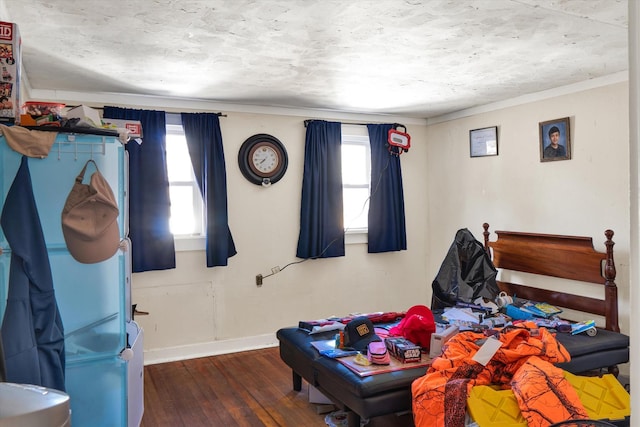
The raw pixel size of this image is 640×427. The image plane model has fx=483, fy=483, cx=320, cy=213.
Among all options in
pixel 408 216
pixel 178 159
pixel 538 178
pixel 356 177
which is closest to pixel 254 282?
pixel 178 159

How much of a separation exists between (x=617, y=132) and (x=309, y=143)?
2686 mm

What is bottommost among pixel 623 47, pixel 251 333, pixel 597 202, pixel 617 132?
pixel 251 333

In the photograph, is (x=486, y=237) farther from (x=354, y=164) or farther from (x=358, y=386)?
(x=358, y=386)

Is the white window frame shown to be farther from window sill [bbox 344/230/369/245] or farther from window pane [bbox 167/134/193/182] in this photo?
window sill [bbox 344/230/369/245]

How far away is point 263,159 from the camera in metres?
4.77

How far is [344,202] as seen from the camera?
532cm

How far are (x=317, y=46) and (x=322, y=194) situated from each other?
2.15 meters

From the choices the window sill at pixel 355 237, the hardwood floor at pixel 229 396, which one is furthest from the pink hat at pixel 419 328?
the window sill at pixel 355 237

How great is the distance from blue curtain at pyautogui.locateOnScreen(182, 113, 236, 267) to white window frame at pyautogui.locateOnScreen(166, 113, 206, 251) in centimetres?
10

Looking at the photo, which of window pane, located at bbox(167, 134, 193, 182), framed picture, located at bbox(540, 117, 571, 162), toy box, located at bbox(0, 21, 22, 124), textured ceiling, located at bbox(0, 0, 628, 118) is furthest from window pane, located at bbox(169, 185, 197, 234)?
framed picture, located at bbox(540, 117, 571, 162)

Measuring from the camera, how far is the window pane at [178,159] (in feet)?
14.8

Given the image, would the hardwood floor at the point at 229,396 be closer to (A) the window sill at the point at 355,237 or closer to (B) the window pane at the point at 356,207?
(A) the window sill at the point at 355,237

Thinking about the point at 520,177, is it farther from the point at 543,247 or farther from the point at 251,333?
the point at 251,333

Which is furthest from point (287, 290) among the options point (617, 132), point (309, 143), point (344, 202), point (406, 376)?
point (617, 132)
